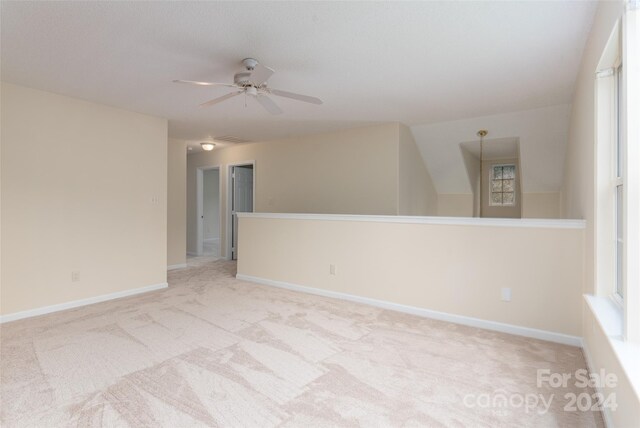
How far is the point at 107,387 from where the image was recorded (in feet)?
6.88

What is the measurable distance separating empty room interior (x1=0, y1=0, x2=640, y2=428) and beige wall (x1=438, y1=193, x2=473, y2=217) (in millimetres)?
896

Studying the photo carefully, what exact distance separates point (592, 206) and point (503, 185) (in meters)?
5.08

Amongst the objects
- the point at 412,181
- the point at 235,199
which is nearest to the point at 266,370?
the point at 412,181

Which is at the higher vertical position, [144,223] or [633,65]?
[633,65]

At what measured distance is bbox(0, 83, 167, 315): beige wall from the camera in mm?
3404

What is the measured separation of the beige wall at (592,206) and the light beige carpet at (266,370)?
322 mm

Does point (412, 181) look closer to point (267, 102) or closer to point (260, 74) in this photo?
point (267, 102)

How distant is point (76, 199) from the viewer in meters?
3.87

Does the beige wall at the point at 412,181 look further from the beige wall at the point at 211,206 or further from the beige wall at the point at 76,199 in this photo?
the beige wall at the point at 211,206

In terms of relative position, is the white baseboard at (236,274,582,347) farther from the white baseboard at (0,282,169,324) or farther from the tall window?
the white baseboard at (0,282,169,324)

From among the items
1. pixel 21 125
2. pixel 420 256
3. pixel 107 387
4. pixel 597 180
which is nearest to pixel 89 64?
pixel 21 125

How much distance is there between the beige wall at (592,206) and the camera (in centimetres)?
142

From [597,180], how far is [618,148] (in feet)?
0.70

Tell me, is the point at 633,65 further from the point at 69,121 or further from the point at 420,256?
the point at 69,121
